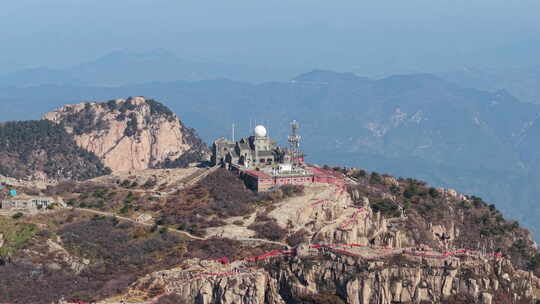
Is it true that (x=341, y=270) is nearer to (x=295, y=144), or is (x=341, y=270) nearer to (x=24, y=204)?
(x=295, y=144)

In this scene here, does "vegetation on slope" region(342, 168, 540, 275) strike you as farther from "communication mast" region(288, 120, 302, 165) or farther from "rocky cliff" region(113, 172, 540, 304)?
"communication mast" region(288, 120, 302, 165)

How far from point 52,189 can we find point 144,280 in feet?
172

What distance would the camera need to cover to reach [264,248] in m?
113

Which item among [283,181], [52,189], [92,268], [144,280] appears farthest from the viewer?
[52,189]

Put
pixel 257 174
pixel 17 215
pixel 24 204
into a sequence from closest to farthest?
1. pixel 17 215
2. pixel 24 204
3. pixel 257 174

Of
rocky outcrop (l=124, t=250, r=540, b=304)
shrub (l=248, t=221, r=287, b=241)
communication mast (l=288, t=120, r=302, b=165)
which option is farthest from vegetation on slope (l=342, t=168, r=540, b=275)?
shrub (l=248, t=221, r=287, b=241)

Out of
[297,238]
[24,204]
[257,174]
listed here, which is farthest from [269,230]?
[24,204]

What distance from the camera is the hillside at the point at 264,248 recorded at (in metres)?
104

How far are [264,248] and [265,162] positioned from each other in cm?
3530

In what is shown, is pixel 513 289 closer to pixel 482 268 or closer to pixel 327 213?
pixel 482 268

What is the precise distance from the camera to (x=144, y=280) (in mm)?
104062

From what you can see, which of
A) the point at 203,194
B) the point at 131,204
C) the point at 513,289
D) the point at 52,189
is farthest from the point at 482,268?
the point at 52,189

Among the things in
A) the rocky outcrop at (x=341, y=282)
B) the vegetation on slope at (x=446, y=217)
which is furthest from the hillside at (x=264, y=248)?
the vegetation on slope at (x=446, y=217)

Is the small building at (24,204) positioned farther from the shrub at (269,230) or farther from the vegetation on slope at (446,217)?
the vegetation on slope at (446,217)
